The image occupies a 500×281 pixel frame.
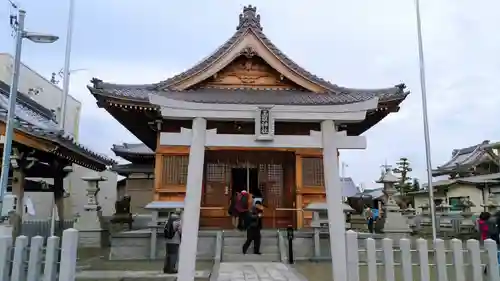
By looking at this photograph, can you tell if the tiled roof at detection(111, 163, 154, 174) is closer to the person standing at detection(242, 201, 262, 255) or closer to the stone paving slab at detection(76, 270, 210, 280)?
the person standing at detection(242, 201, 262, 255)

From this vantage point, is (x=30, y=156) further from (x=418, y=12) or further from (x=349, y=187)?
(x=349, y=187)

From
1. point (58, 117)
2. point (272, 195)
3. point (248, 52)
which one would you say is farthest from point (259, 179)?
point (58, 117)

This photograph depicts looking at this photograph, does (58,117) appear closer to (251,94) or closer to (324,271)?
(251,94)

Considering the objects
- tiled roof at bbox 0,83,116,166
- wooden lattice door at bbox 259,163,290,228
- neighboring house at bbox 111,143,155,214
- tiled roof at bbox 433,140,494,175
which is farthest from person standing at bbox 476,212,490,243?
tiled roof at bbox 433,140,494,175

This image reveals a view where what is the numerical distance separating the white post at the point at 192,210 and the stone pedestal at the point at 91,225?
12518 mm

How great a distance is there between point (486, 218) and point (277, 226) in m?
7.29

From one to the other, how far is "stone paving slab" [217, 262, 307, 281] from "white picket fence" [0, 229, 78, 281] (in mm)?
4062

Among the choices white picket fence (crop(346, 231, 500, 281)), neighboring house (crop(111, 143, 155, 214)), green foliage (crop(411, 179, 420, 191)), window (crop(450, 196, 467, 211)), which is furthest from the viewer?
green foliage (crop(411, 179, 420, 191))

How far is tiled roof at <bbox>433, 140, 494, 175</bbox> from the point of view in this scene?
120 feet

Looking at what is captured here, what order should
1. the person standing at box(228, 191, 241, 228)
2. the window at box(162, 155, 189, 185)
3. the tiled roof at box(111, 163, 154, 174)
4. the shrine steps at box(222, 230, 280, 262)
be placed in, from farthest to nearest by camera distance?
the tiled roof at box(111, 163, 154, 174)
the window at box(162, 155, 189, 185)
the person standing at box(228, 191, 241, 228)
the shrine steps at box(222, 230, 280, 262)

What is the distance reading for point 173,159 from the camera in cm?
1563

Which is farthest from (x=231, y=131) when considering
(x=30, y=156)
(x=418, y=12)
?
(x=418, y=12)

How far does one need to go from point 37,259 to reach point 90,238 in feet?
42.9

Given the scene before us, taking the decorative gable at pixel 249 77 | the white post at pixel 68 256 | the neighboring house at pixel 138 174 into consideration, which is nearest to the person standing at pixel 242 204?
the decorative gable at pixel 249 77
